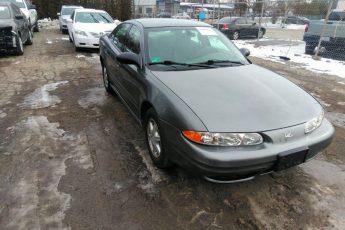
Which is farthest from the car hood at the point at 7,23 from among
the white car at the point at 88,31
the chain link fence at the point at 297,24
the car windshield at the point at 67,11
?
the chain link fence at the point at 297,24

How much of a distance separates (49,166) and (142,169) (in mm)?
1064

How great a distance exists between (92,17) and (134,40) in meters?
7.88

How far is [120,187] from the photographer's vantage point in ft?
10.1

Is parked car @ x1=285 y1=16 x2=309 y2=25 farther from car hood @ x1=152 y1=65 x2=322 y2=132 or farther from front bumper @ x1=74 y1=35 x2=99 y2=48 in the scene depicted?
car hood @ x1=152 y1=65 x2=322 y2=132

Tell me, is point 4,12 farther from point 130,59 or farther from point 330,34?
point 330,34

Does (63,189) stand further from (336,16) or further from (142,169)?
(336,16)

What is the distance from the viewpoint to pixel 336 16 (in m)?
11.2

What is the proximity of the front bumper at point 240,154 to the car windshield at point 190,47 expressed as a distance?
4.18ft

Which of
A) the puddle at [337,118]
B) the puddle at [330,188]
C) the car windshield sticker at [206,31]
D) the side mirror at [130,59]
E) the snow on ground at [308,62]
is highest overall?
the car windshield sticker at [206,31]

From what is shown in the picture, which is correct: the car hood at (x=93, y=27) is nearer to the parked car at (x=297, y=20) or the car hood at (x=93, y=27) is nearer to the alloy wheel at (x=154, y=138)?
the alloy wheel at (x=154, y=138)

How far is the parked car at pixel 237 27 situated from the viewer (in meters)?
17.1

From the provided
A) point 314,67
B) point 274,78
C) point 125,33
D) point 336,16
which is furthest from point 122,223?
point 336,16

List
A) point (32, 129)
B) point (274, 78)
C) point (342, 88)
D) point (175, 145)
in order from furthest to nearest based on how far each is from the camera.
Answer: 1. point (342, 88)
2. point (32, 129)
3. point (274, 78)
4. point (175, 145)

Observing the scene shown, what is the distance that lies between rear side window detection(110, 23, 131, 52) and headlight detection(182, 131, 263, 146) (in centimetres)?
257
